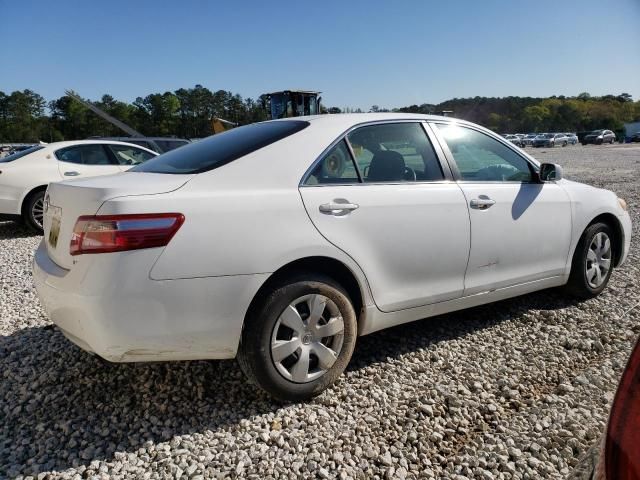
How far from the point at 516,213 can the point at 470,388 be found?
1.31 meters

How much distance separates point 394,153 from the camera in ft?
10.3

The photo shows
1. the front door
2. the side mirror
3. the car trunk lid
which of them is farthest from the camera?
the side mirror

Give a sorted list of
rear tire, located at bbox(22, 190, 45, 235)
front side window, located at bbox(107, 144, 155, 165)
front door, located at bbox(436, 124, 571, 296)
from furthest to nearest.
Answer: front side window, located at bbox(107, 144, 155, 165) < rear tire, located at bbox(22, 190, 45, 235) < front door, located at bbox(436, 124, 571, 296)

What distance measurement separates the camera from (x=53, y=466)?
2.18 metres

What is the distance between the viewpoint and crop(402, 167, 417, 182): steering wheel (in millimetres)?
3093

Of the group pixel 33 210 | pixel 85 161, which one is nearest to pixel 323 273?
pixel 33 210

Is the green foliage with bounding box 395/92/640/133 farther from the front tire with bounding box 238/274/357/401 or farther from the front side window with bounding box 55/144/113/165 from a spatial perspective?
the front tire with bounding box 238/274/357/401

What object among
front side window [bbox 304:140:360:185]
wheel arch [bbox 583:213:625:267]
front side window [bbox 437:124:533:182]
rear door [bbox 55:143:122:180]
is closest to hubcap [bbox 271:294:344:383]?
front side window [bbox 304:140:360:185]

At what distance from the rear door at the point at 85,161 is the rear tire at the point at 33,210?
20.5 inches

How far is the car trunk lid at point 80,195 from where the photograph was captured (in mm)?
2242

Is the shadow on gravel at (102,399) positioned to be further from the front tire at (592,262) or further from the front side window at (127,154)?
the front side window at (127,154)

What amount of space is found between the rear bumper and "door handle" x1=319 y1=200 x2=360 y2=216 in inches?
20.7

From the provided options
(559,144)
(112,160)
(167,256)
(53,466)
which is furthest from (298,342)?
(559,144)

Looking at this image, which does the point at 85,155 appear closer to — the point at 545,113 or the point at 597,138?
the point at 597,138
